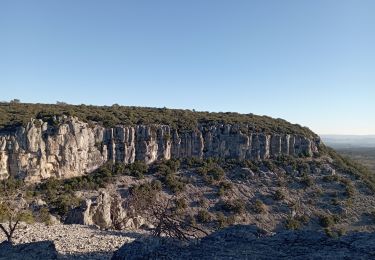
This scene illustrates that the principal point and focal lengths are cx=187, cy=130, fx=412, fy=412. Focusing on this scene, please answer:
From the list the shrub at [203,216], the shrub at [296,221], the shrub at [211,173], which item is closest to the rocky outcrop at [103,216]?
the shrub at [203,216]

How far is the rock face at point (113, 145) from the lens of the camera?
36.4 metres

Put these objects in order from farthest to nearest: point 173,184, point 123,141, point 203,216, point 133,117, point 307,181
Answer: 1. point 133,117
2. point 307,181
3. point 123,141
4. point 173,184
5. point 203,216

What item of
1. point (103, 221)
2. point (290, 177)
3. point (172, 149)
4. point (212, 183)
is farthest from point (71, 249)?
point (290, 177)

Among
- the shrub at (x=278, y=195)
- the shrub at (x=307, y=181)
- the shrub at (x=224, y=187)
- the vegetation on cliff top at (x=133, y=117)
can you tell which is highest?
the vegetation on cliff top at (x=133, y=117)

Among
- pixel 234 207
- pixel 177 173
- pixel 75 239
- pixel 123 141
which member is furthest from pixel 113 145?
pixel 75 239

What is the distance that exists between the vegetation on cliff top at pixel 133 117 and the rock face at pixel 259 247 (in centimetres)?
3189

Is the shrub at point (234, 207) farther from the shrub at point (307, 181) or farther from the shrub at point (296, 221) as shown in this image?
the shrub at point (307, 181)

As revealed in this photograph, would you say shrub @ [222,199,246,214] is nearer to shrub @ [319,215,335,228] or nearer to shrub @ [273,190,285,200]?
shrub @ [273,190,285,200]

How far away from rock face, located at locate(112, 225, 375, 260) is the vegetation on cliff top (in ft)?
105

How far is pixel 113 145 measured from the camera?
4306cm

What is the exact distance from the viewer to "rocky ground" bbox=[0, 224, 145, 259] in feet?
52.6

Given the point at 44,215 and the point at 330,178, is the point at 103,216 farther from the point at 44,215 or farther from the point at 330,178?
the point at 330,178

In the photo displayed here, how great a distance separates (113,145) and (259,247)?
34786 millimetres

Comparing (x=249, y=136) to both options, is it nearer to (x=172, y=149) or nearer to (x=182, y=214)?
(x=172, y=149)
